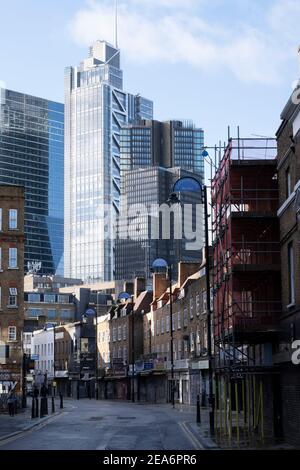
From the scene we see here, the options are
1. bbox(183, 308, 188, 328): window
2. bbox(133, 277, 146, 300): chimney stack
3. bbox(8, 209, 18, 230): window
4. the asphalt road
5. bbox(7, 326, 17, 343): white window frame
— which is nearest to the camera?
the asphalt road

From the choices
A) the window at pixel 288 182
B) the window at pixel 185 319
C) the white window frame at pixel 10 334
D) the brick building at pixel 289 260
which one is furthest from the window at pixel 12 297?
the window at pixel 288 182

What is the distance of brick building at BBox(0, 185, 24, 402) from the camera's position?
6238 cm

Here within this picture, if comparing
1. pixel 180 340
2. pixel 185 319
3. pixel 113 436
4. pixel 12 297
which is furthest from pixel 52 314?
pixel 113 436

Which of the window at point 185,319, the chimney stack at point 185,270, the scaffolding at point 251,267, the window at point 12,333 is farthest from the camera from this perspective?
the chimney stack at point 185,270

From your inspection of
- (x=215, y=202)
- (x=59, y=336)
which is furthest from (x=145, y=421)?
(x=59, y=336)

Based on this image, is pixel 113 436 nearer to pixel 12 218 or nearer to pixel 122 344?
pixel 12 218

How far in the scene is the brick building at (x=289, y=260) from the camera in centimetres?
2442

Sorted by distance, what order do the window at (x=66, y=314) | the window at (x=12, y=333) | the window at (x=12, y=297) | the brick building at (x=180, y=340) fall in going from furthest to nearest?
the window at (x=66, y=314), the brick building at (x=180, y=340), the window at (x=12, y=297), the window at (x=12, y=333)

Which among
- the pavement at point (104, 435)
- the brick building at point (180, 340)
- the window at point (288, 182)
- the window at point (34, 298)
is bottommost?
the pavement at point (104, 435)

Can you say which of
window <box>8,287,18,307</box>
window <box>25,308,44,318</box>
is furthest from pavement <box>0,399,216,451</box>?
window <box>25,308,44,318</box>

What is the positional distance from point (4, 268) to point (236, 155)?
36057 mm

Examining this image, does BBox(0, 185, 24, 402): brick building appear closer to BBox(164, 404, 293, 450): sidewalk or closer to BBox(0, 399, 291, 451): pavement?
BBox(0, 399, 291, 451): pavement

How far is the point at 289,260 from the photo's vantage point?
26594mm

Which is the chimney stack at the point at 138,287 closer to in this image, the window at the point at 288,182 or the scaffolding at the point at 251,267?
the scaffolding at the point at 251,267
